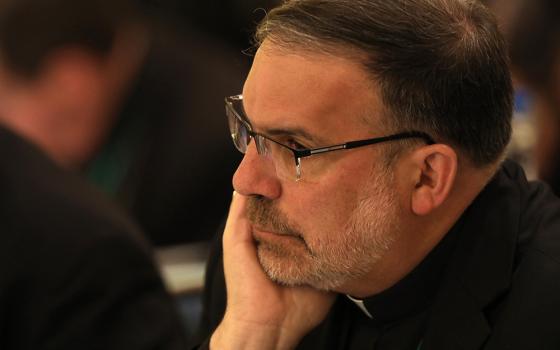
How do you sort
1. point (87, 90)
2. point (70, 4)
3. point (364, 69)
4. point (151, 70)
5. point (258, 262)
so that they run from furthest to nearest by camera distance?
point (151, 70) → point (87, 90) → point (70, 4) → point (258, 262) → point (364, 69)

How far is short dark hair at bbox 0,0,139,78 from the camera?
3148mm

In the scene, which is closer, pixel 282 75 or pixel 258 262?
pixel 282 75

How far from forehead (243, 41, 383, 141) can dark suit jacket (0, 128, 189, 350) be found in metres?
0.58

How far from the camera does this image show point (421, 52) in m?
1.71

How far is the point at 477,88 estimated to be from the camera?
1.76 metres

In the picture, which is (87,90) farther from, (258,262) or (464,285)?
(464,285)

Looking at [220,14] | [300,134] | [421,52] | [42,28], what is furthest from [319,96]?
[220,14]

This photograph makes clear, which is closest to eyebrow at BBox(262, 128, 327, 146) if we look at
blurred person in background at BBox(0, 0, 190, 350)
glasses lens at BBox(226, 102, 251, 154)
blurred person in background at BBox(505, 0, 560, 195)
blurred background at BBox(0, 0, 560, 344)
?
glasses lens at BBox(226, 102, 251, 154)

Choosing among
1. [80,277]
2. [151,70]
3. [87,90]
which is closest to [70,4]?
[87,90]

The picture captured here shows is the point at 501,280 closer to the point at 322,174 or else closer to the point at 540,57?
the point at 322,174

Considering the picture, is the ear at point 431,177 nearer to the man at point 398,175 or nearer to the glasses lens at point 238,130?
the man at point 398,175

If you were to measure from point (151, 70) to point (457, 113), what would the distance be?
2218 mm

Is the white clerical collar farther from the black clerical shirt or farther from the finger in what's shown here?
the finger

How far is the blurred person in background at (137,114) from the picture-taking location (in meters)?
3.33
